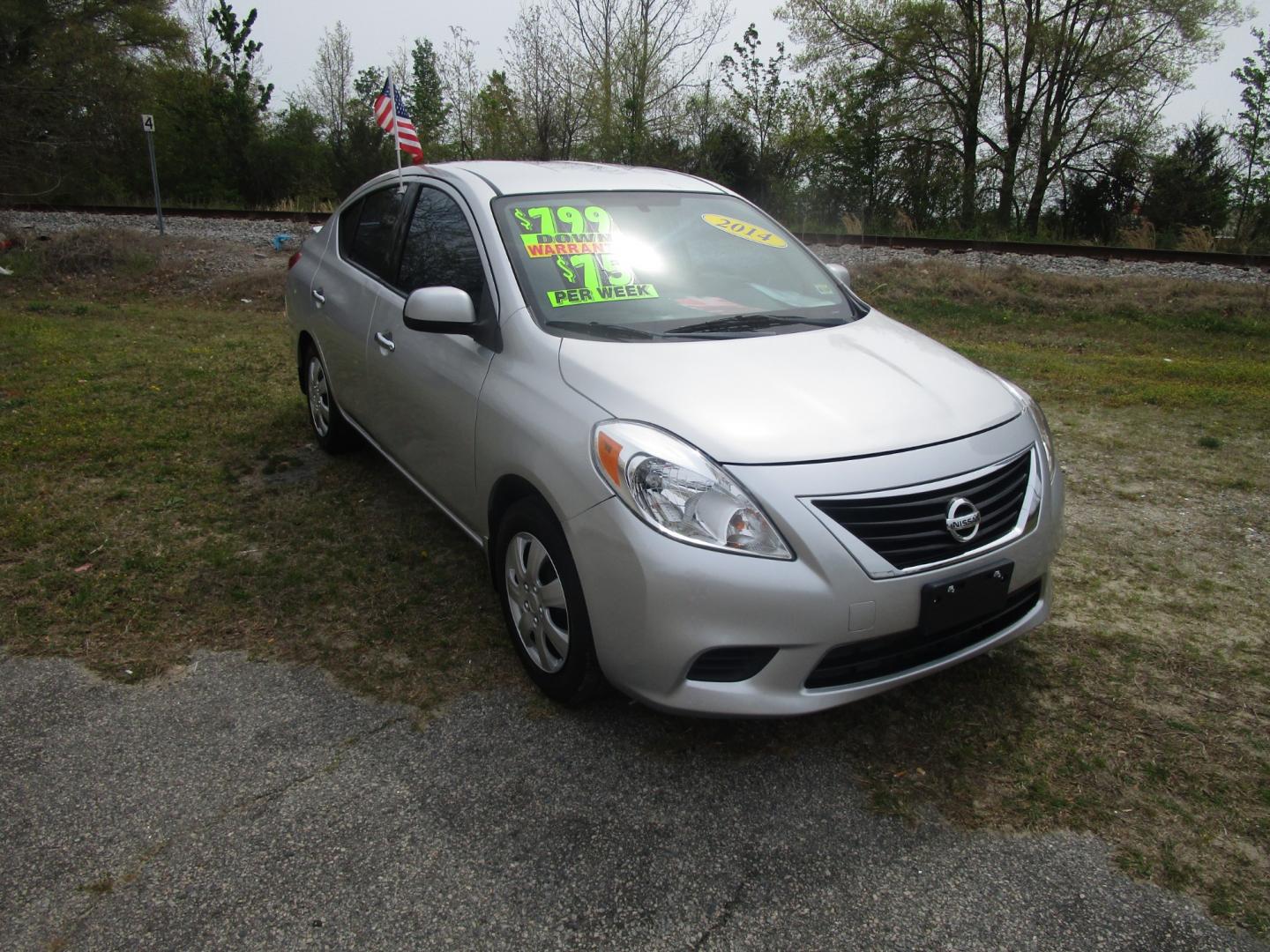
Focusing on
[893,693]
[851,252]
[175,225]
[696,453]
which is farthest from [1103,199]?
[696,453]

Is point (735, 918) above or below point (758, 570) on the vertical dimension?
below

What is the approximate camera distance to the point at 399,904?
2.23 m

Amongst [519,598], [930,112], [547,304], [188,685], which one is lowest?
[188,685]

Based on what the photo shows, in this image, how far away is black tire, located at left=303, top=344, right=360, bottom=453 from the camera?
5.16m

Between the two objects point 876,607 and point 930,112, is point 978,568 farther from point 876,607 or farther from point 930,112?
point 930,112

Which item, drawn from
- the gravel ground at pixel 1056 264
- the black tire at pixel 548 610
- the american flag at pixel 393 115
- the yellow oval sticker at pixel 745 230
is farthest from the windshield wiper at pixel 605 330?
the gravel ground at pixel 1056 264

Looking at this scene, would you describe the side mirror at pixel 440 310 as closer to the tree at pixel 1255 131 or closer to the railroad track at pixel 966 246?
the railroad track at pixel 966 246

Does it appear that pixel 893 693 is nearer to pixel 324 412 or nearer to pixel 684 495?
pixel 684 495

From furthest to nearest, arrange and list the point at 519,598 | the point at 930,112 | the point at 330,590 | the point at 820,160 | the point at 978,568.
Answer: the point at 930,112 < the point at 820,160 < the point at 330,590 < the point at 519,598 < the point at 978,568

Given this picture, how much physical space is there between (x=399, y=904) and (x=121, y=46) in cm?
3618

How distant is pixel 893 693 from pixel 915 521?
857mm

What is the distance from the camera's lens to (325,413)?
5.32 meters

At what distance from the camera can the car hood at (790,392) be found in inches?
103

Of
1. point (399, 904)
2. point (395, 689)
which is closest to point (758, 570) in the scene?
point (399, 904)
